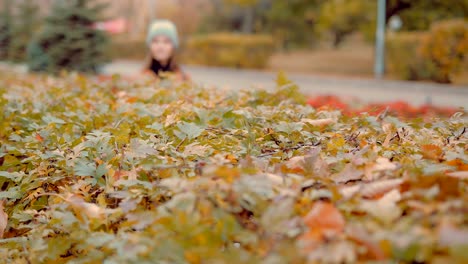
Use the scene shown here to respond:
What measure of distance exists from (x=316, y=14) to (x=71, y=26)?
27.2 metres

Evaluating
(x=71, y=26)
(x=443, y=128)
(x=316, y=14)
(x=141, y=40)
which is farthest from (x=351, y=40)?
(x=443, y=128)

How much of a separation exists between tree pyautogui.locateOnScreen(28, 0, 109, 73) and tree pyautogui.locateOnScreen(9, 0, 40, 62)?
27.5 ft

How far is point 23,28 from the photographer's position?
97.8 feet

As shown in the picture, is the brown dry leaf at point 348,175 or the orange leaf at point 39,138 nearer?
the brown dry leaf at point 348,175

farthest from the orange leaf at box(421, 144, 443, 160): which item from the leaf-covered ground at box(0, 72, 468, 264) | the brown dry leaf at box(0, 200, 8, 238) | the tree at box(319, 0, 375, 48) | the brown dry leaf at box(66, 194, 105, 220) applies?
the tree at box(319, 0, 375, 48)

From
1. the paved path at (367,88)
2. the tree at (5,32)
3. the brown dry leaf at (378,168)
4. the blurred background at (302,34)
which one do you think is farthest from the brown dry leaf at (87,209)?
the tree at (5,32)

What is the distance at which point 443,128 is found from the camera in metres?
2.78

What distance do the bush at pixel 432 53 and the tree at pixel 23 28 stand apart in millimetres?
14548

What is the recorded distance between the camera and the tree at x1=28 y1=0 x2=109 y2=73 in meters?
18.0

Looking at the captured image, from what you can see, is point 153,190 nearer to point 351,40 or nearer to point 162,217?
point 162,217

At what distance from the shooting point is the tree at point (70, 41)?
18.0m

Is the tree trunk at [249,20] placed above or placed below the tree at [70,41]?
below

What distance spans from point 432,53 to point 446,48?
920 mm

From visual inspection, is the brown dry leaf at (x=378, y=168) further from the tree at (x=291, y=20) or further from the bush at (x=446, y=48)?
the tree at (x=291, y=20)
